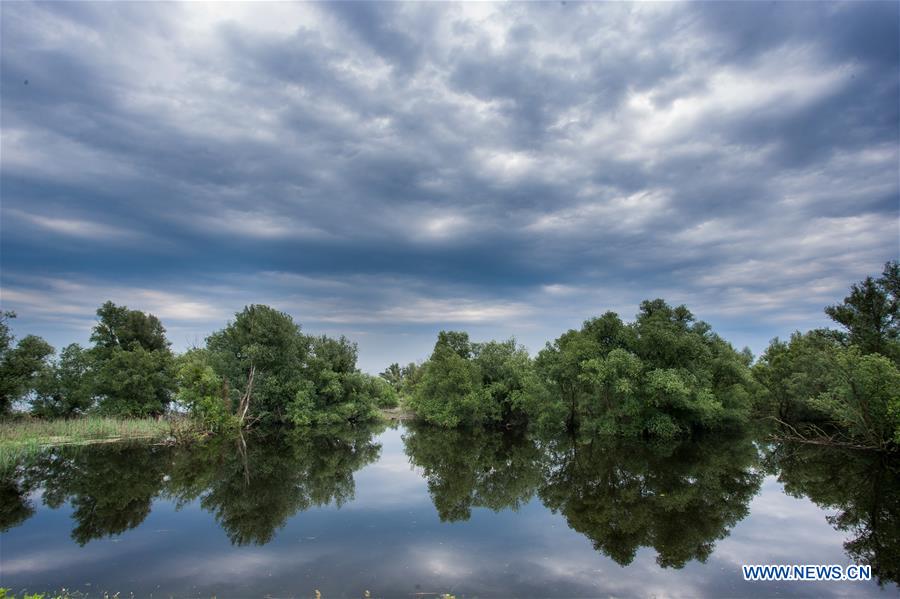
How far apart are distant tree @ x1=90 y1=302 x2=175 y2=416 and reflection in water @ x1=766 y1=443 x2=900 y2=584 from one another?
56.3 metres

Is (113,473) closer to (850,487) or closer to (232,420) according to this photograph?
(232,420)

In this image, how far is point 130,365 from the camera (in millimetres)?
49625

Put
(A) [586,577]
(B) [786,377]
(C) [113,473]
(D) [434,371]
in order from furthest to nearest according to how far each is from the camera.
Result: (D) [434,371], (B) [786,377], (C) [113,473], (A) [586,577]

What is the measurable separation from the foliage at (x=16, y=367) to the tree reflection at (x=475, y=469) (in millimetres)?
36024

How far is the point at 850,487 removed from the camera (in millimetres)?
21000

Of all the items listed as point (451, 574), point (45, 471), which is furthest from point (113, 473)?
point (451, 574)

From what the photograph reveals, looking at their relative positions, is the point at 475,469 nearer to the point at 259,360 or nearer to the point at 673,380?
the point at 673,380

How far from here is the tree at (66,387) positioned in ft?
153

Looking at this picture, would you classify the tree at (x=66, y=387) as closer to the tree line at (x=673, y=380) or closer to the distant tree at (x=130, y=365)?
the distant tree at (x=130, y=365)

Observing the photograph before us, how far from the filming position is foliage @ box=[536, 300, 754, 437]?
36.8 m

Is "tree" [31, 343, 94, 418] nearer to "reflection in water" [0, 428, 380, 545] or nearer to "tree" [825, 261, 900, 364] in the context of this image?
"reflection in water" [0, 428, 380, 545]

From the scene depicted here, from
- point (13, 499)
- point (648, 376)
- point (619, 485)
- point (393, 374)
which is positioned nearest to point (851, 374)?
point (648, 376)

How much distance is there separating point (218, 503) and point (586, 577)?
15619 millimetres

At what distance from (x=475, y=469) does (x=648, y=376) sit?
17.4m
